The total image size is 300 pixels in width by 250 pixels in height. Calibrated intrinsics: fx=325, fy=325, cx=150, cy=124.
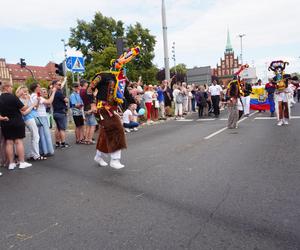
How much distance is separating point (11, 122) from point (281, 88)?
29.5 ft

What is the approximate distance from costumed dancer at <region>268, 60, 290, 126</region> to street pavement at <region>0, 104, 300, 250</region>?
15.0 feet

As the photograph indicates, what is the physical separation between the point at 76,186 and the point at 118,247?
233 cm

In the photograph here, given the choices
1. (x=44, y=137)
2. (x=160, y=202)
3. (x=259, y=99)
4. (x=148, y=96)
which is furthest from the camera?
(x=259, y=99)

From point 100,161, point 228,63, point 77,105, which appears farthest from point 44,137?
point 228,63

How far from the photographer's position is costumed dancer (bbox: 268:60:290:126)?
37.8 ft

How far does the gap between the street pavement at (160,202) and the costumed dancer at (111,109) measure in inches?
16.5

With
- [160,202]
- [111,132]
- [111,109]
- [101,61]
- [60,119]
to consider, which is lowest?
[160,202]

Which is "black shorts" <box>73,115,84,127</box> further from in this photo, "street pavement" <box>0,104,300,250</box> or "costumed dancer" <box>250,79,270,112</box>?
"costumed dancer" <box>250,79,270,112</box>

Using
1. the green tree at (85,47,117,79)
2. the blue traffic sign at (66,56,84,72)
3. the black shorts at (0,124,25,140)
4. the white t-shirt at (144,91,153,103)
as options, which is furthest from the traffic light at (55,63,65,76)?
the green tree at (85,47,117,79)

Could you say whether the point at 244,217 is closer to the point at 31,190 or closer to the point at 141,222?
the point at 141,222

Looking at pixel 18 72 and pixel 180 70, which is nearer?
pixel 180 70

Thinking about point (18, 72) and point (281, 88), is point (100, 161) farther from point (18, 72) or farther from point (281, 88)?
point (18, 72)

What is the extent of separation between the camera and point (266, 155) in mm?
6750

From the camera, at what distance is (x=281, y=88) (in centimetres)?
1153
